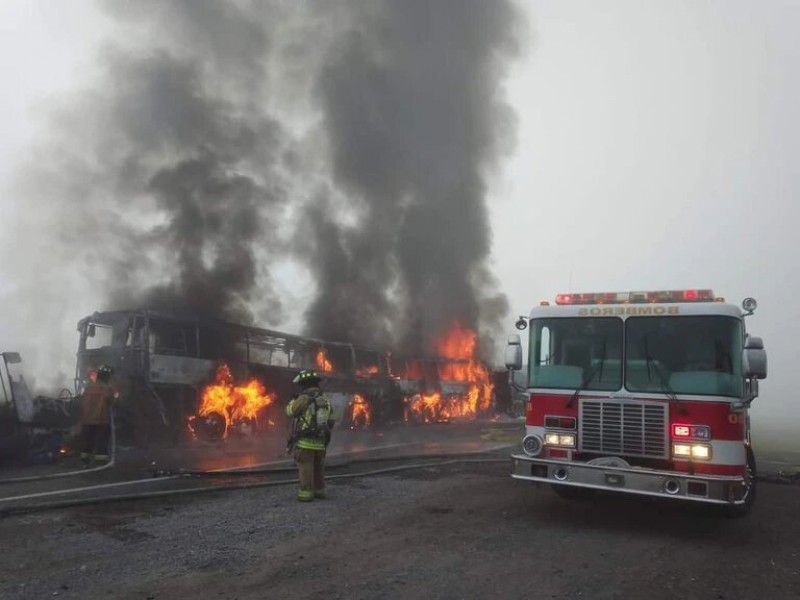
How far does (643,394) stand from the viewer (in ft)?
18.9

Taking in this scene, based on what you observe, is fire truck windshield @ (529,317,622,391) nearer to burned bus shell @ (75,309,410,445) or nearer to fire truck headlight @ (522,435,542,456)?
fire truck headlight @ (522,435,542,456)

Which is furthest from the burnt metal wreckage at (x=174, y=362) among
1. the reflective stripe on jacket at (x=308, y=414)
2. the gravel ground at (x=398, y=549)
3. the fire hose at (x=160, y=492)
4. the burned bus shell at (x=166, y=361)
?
the reflective stripe on jacket at (x=308, y=414)

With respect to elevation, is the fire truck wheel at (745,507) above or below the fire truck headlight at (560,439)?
below

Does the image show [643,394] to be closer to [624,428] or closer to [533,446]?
[624,428]

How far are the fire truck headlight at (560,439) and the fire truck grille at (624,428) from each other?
9cm

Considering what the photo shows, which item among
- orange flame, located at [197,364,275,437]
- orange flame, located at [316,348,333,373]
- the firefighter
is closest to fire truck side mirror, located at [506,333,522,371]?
the firefighter

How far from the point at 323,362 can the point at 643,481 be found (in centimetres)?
1348

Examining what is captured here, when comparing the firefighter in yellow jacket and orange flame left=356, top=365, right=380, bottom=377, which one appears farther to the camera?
orange flame left=356, top=365, right=380, bottom=377

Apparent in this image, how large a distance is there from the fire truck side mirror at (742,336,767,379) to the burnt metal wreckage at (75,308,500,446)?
10.7m

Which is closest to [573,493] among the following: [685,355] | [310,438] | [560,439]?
[560,439]

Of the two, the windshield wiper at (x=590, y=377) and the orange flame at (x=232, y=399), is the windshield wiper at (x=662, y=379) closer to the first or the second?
the windshield wiper at (x=590, y=377)

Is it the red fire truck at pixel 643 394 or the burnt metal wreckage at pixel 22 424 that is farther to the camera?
the burnt metal wreckage at pixel 22 424

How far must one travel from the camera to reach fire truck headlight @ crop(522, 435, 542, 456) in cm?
596

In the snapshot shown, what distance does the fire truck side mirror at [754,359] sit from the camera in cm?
523
